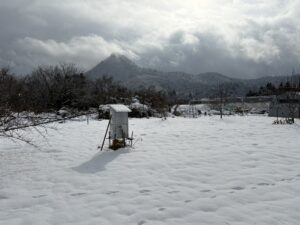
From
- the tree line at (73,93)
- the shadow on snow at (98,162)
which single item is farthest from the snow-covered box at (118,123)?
the tree line at (73,93)

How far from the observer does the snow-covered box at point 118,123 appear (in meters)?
9.38

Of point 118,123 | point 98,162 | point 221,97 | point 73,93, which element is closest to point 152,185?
point 98,162

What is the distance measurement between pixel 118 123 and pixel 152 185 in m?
4.43

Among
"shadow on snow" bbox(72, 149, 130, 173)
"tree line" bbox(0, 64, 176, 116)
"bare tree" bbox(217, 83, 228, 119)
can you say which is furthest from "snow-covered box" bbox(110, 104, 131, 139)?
"bare tree" bbox(217, 83, 228, 119)

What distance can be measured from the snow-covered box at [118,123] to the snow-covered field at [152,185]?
0.77 meters

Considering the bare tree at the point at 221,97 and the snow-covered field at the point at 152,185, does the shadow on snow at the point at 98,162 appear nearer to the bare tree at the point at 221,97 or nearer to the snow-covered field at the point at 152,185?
the snow-covered field at the point at 152,185

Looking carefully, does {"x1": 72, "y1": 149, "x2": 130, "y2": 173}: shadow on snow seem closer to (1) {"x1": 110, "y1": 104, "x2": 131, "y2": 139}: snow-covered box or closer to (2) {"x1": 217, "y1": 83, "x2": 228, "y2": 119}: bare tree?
(1) {"x1": 110, "y1": 104, "x2": 131, "y2": 139}: snow-covered box

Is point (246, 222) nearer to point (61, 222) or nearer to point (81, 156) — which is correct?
point (61, 222)

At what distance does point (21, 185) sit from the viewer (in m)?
5.45

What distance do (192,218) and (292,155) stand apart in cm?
502

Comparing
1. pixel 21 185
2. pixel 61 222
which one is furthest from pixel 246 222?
pixel 21 185

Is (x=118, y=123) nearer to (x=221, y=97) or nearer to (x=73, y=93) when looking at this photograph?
(x=221, y=97)

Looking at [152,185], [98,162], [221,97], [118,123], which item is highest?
[221,97]

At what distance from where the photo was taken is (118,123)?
9.51 metres
